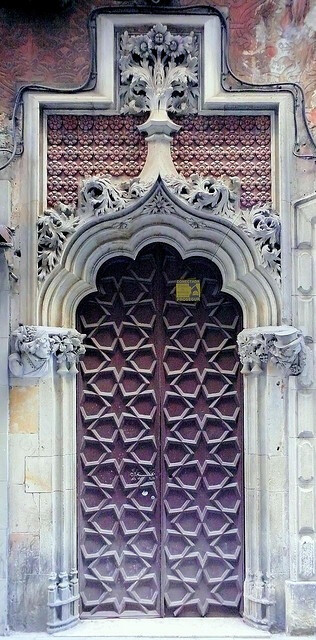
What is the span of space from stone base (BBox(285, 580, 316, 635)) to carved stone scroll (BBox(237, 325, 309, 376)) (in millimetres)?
1731

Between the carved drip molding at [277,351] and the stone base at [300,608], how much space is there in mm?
1649

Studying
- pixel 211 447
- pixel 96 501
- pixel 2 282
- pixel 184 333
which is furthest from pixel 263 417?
pixel 2 282

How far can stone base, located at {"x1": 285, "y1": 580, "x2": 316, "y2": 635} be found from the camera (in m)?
5.61

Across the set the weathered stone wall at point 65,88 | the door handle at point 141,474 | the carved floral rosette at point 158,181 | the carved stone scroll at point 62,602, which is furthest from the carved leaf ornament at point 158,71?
the carved stone scroll at point 62,602

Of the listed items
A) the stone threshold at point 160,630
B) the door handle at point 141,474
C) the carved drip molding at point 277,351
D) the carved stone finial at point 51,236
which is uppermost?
the carved stone finial at point 51,236

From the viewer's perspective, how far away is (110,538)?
19.7 feet

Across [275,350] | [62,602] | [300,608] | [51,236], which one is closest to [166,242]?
[51,236]

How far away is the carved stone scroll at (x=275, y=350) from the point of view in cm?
562

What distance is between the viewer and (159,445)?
607cm

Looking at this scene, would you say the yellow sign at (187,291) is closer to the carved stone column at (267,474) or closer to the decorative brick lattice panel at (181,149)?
the carved stone column at (267,474)

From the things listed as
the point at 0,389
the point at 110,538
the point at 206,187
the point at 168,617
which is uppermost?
the point at 206,187

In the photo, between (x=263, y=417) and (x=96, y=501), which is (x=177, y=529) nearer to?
(x=96, y=501)

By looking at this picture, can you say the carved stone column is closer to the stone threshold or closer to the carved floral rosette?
the stone threshold

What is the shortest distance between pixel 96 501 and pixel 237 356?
5.76 ft
